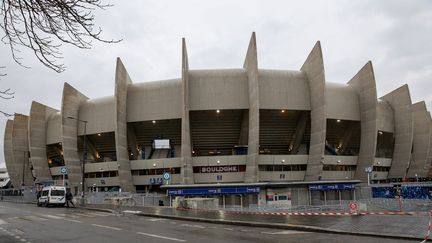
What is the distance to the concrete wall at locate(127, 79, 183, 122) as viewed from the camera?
172 ft

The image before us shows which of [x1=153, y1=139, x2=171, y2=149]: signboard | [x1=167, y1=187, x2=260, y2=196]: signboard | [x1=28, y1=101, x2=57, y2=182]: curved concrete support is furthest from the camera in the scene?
[x1=28, y1=101, x2=57, y2=182]: curved concrete support

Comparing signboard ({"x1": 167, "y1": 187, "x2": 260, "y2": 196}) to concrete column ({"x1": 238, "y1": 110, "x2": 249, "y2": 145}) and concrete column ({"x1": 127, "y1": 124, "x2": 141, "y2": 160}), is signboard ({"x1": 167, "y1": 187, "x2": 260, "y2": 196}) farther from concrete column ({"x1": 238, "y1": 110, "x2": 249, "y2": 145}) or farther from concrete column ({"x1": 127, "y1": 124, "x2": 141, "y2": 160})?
concrete column ({"x1": 127, "y1": 124, "x2": 141, "y2": 160})

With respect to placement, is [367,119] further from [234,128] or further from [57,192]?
[57,192]

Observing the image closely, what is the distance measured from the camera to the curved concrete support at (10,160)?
75.5 m

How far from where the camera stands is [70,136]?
58.6 meters

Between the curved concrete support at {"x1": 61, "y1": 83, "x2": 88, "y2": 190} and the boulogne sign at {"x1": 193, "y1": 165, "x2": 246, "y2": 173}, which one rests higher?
the curved concrete support at {"x1": 61, "y1": 83, "x2": 88, "y2": 190}

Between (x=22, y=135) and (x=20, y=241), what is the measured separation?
70.1m

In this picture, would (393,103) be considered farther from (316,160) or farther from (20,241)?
(20,241)

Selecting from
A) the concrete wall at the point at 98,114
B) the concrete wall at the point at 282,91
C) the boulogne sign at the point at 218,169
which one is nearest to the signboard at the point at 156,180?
the boulogne sign at the point at 218,169

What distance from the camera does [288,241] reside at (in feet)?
33.7

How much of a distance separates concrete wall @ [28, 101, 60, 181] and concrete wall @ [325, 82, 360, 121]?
48645 millimetres

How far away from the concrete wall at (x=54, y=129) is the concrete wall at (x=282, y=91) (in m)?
36.1

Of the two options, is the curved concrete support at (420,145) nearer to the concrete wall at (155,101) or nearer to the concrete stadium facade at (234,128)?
the concrete stadium facade at (234,128)

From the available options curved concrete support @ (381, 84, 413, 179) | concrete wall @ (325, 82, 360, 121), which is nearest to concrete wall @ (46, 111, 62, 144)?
concrete wall @ (325, 82, 360, 121)
